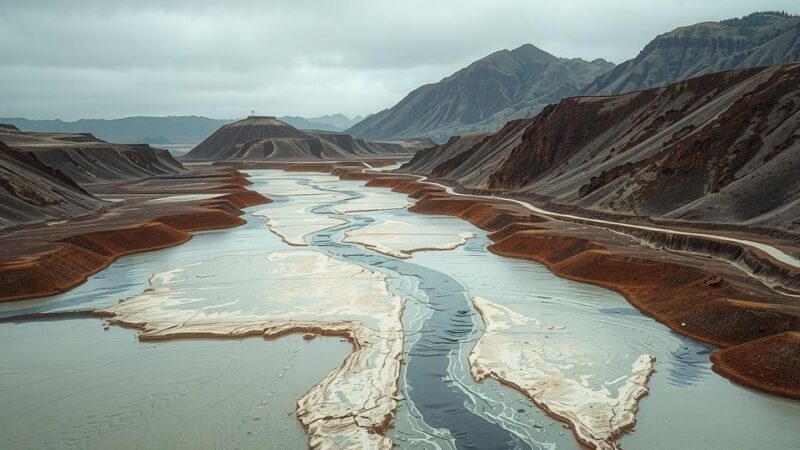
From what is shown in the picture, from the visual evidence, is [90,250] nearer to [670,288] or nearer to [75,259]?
[75,259]

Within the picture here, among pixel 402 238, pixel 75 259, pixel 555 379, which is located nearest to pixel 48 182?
pixel 75 259

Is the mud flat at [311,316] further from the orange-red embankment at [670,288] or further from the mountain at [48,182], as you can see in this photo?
the mountain at [48,182]

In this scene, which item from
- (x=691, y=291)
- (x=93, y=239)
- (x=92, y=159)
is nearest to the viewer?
(x=691, y=291)

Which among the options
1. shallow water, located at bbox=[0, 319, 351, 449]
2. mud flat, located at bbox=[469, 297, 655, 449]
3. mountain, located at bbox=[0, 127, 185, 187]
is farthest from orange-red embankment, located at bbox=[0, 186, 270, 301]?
mountain, located at bbox=[0, 127, 185, 187]

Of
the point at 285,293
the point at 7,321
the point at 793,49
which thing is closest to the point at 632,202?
the point at 285,293

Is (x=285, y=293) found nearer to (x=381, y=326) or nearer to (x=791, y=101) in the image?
(x=381, y=326)

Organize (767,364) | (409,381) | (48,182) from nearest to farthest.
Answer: (767,364) < (409,381) < (48,182)

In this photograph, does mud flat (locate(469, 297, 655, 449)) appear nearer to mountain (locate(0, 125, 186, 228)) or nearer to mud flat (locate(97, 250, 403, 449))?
mud flat (locate(97, 250, 403, 449))

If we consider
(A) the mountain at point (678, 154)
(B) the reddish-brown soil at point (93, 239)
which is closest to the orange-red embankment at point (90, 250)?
(B) the reddish-brown soil at point (93, 239)
